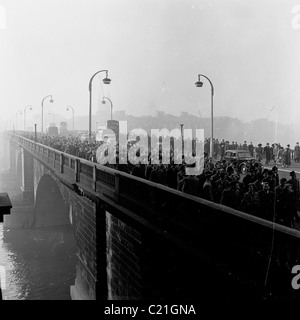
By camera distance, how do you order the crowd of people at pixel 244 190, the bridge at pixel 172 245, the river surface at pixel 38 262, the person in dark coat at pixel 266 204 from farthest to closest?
the river surface at pixel 38 262 → the person in dark coat at pixel 266 204 → the crowd of people at pixel 244 190 → the bridge at pixel 172 245

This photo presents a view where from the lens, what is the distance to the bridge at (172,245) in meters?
6.25

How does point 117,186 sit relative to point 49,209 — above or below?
above

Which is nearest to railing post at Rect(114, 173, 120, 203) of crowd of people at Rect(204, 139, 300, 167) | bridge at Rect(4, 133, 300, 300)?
bridge at Rect(4, 133, 300, 300)

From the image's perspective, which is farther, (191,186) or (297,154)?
(297,154)

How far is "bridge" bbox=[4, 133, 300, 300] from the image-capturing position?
246 inches

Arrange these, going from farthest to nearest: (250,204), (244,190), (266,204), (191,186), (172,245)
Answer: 1. (244,190)
2. (191,186)
3. (266,204)
4. (250,204)
5. (172,245)

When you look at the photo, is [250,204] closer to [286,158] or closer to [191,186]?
[191,186]

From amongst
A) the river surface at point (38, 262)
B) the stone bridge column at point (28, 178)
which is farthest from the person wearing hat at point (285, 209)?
the stone bridge column at point (28, 178)

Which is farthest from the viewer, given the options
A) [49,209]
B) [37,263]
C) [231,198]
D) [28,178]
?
[28,178]

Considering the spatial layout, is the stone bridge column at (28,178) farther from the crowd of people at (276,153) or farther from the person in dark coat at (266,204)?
the person in dark coat at (266,204)

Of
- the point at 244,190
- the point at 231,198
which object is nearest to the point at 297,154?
the point at 244,190

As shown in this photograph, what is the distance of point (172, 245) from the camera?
852 cm
